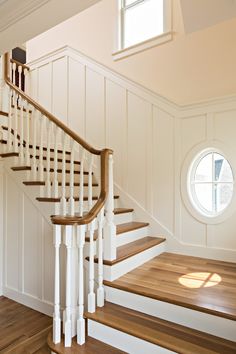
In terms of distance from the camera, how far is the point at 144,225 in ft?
10.1

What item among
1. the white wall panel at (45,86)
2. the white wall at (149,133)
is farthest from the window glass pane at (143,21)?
the white wall panel at (45,86)

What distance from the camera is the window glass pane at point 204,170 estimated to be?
289cm

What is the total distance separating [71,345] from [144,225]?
155cm

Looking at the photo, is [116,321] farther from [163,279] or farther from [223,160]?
[223,160]

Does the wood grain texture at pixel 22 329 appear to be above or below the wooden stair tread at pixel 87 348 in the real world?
below

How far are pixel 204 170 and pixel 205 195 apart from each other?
0.98ft

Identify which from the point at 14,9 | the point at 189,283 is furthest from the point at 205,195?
the point at 14,9

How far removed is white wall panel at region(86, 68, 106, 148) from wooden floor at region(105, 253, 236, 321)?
198cm

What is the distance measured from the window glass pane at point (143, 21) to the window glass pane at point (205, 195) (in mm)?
2154

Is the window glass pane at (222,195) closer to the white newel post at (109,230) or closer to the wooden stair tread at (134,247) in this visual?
the wooden stair tread at (134,247)

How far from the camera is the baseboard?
2637 mm

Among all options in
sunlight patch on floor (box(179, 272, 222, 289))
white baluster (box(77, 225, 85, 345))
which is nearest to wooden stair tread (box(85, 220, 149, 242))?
white baluster (box(77, 225, 85, 345))

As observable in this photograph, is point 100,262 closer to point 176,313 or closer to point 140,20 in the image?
point 176,313

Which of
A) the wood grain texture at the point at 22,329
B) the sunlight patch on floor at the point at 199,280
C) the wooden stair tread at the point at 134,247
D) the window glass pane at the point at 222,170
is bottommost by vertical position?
the wood grain texture at the point at 22,329
